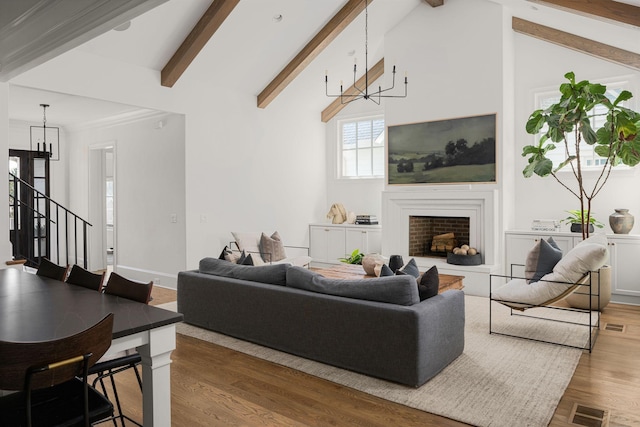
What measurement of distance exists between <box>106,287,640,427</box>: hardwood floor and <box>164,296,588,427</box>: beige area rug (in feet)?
0.27

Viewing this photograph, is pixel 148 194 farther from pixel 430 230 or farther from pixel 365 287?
Answer: pixel 365 287

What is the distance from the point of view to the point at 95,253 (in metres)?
8.12

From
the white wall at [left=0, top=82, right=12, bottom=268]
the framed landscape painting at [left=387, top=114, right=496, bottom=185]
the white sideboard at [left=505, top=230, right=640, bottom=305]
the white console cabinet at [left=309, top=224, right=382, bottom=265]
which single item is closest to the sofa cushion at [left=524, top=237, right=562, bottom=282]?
the white sideboard at [left=505, top=230, right=640, bottom=305]

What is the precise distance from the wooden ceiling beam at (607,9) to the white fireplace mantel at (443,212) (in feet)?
7.55

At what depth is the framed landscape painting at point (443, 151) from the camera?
616cm

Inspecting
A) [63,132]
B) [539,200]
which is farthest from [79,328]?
[63,132]

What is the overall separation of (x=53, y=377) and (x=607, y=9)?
530cm

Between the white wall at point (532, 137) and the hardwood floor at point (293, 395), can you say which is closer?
the hardwood floor at point (293, 395)

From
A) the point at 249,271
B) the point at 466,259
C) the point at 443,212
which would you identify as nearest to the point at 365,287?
the point at 249,271

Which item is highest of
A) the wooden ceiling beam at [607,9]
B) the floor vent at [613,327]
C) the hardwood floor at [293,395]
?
the wooden ceiling beam at [607,9]

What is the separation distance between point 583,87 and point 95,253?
7881mm

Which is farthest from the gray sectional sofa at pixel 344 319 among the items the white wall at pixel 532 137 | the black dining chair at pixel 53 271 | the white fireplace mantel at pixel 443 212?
the white wall at pixel 532 137

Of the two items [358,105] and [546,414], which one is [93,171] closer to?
[358,105]

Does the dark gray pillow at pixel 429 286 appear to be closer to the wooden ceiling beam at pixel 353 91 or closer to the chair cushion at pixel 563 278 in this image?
the chair cushion at pixel 563 278
